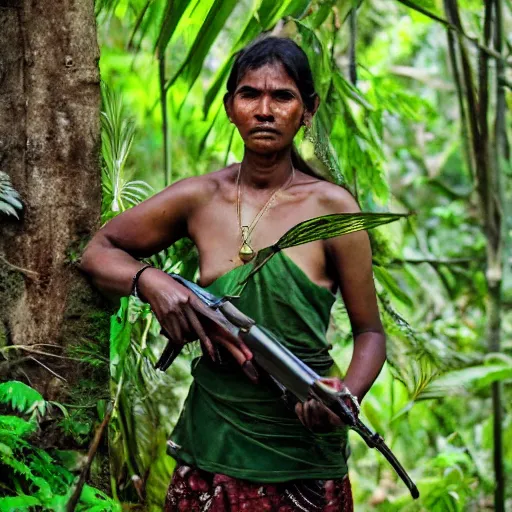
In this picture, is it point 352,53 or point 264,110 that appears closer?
point 264,110

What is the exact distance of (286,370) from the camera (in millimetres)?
2006

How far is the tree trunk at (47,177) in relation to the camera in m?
2.40

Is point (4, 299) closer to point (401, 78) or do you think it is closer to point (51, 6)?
point (51, 6)

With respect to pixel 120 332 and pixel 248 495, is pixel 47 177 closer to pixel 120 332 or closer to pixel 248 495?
pixel 120 332

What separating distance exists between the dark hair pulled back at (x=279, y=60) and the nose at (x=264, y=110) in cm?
9

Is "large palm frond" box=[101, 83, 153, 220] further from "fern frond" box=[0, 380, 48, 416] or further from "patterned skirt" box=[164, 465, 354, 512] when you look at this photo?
"patterned skirt" box=[164, 465, 354, 512]

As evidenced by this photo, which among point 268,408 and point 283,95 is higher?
point 283,95

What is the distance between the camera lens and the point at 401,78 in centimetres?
873

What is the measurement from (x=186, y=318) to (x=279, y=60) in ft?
2.34

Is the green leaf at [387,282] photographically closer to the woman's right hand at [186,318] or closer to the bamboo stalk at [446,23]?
the bamboo stalk at [446,23]

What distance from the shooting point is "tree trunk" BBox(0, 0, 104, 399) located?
7.86 ft

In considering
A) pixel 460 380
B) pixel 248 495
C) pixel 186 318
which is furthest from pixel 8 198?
pixel 460 380

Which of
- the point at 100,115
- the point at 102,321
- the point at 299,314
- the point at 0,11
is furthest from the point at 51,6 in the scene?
the point at 299,314

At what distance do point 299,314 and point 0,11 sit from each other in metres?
1.18
